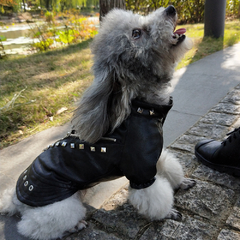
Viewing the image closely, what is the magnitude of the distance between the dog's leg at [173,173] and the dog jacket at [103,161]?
0.42 metres

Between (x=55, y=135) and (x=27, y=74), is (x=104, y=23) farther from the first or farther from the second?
(x=27, y=74)

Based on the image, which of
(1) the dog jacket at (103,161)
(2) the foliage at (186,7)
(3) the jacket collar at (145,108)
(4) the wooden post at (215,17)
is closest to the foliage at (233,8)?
(2) the foliage at (186,7)

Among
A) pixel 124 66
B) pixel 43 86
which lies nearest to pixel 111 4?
pixel 43 86

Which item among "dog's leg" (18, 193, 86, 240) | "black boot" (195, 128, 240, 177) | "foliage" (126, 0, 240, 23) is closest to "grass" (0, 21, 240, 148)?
"dog's leg" (18, 193, 86, 240)

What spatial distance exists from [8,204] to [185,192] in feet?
5.15

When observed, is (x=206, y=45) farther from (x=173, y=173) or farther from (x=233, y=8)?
(x=233, y=8)

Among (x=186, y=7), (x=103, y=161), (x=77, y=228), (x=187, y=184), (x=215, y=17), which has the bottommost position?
(x=77, y=228)

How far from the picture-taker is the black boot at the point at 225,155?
228 cm

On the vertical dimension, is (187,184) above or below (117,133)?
below

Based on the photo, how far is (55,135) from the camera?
3471 millimetres

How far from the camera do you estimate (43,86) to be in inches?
199

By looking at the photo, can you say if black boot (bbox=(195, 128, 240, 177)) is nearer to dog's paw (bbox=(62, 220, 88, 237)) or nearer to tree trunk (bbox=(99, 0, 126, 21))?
dog's paw (bbox=(62, 220, 88, 237))

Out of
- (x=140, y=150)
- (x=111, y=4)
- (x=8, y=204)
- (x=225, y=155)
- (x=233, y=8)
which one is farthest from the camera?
(x=233, y=8)

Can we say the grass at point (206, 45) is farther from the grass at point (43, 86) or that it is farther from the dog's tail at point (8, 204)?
the dog's tail at point (8, 204)
